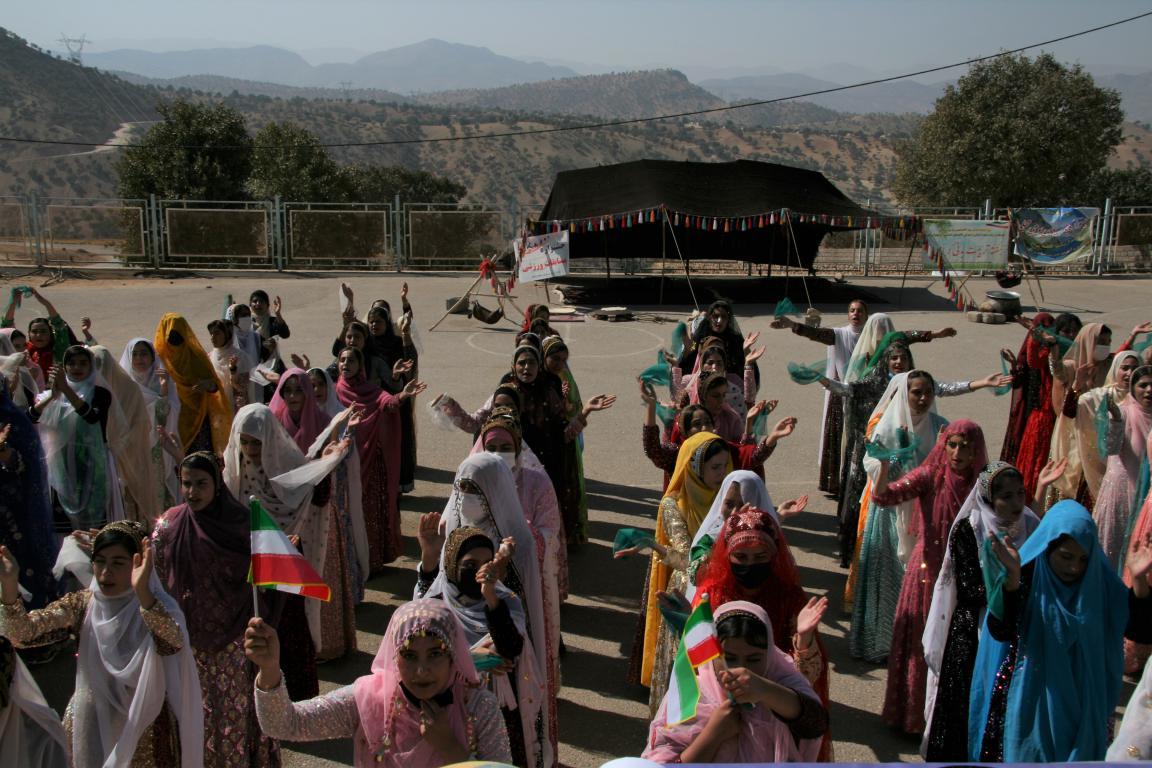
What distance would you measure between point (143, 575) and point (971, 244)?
2122cm

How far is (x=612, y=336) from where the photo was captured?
1650 centimetres

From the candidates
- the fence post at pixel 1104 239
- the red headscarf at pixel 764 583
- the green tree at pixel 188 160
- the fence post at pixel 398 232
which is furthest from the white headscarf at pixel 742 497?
the green tree at pixel 188 160

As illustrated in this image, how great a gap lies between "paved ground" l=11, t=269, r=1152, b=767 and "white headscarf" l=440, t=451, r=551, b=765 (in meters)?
0.88

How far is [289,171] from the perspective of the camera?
3156 cm

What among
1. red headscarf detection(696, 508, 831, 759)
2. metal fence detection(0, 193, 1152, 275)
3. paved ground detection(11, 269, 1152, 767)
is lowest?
paved ground detection(11, 269, 1152, 767)

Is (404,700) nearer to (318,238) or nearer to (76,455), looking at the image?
(76,455)

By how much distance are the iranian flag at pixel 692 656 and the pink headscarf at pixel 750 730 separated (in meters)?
0.04

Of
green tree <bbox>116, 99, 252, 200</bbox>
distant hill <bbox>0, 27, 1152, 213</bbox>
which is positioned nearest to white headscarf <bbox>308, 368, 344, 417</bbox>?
green tree <bbox>116, 99, 252, 200</bbox>

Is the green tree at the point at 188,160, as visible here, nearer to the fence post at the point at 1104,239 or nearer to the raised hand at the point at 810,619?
the fence post at the point at 1104,239

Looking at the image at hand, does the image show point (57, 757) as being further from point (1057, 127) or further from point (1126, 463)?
point (1057, 127)

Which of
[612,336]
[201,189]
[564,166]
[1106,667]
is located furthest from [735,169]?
[564,166]

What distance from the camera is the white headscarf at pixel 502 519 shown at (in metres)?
3.79

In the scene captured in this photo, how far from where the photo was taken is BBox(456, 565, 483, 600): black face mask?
3.27 metres

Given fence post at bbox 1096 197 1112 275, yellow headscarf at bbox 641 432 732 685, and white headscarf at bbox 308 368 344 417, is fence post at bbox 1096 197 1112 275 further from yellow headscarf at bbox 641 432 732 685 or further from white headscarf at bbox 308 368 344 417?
yellow headscarf at bbox 641 432 732 685
